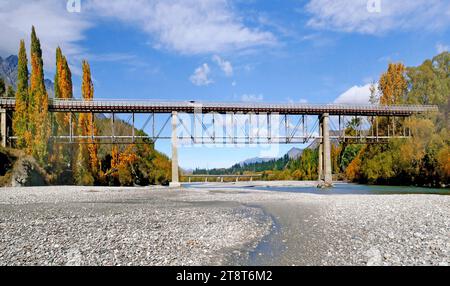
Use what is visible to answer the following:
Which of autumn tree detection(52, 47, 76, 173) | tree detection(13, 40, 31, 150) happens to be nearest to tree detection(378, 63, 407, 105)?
autumn tree detection(52, 47, 76, 173)

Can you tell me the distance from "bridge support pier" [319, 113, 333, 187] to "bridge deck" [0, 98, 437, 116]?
1844 millimetres

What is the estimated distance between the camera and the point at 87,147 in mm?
54656

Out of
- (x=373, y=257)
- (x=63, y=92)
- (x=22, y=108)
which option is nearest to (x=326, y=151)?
(x=63, y=92)

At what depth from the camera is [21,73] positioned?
49812 millimetres

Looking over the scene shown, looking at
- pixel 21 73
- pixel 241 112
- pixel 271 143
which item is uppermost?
pixel 21 73

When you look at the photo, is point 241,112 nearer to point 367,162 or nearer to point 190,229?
point 367,162

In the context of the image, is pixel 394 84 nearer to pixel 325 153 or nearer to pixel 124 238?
pixel 325 153

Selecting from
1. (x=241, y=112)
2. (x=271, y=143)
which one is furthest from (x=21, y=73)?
(x=271, y=143)

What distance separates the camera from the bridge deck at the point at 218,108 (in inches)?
2072

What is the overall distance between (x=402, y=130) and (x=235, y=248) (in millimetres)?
63713

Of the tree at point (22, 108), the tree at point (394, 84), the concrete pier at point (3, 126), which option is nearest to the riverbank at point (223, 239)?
the tree at point (22, 108)

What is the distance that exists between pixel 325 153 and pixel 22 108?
44720 mm

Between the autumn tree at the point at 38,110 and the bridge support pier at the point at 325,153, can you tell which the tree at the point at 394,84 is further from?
the autumn tree at the point at 38,110
